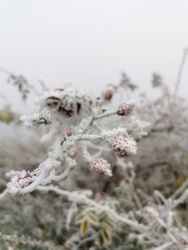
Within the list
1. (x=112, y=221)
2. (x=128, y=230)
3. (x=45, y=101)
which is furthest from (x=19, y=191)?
(x=128, y=230)

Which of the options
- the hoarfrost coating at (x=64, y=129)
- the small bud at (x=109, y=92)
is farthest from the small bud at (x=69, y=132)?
the small bud at (x=109, y=92)

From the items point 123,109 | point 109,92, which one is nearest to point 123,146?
point 123,109

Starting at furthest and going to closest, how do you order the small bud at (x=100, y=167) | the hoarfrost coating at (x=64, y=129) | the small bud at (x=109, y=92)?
the small bud at (x=109, y=92) → the small bud at (x=100, y=167) → the hoarfrost coating at (x=64, y=129)

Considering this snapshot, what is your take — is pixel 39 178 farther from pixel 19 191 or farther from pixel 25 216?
pixel 25 216

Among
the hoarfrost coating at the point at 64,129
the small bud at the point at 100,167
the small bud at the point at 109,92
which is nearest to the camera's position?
the hoarfrost coating at the point at 64,129

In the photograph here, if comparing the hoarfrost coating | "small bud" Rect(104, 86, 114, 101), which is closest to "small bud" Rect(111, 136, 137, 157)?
the hoarfrost coating

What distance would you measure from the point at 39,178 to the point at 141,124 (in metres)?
1.13

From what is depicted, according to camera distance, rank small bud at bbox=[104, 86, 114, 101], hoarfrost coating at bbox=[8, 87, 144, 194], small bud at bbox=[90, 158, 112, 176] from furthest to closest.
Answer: small bud at bbox=[104, 86, 114, 101]
small bud at bbox=[90, 158, 112, 176]
hoarfrost coating at bbox=[8, 87, 144, 194]

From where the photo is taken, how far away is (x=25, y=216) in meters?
2.32

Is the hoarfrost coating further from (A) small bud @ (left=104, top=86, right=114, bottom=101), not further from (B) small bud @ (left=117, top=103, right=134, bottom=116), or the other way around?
(A) small bud @ (left=104, top=86, right=114, bottom=101)

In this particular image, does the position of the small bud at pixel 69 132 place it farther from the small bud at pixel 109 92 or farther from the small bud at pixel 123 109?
the small bud at pixel 109 92

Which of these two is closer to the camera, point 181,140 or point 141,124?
point 141,124

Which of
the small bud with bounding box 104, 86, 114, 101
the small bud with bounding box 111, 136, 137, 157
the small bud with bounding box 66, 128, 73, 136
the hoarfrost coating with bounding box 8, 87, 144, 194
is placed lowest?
the small bud with bounding box 111, 136, 137, 157

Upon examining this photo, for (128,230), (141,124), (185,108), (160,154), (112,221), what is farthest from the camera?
(160,154)
